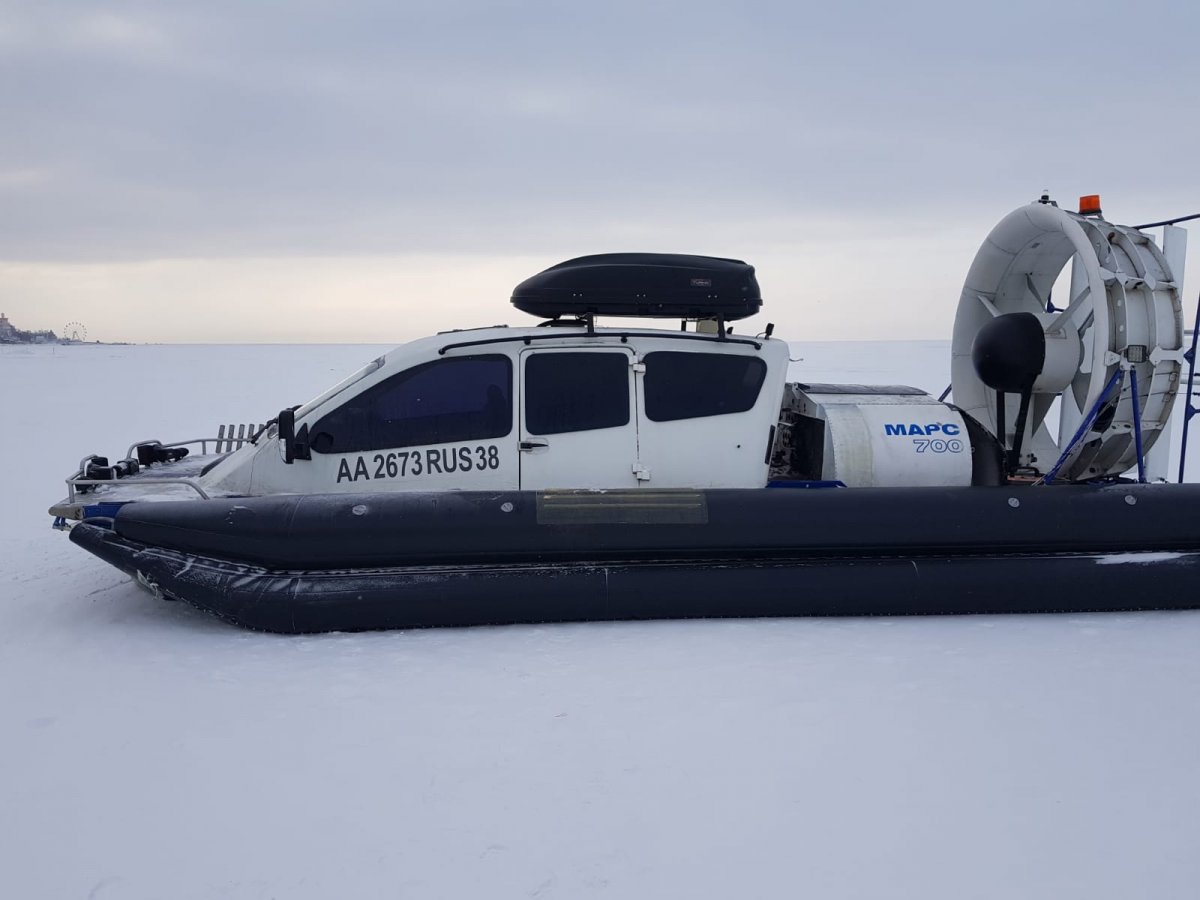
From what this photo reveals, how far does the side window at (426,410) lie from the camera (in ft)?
18.9

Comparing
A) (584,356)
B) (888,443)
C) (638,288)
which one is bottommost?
(888,443)

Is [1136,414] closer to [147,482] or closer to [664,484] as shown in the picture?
[664,484]

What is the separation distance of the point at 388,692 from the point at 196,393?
23110 millimetres

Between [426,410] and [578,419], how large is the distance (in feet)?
3.05

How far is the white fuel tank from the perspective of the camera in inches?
243

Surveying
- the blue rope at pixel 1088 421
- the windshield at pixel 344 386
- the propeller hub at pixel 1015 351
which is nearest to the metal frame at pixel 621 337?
the windshield at pixel 344 386

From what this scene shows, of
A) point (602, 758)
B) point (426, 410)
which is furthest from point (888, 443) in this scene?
point (602, 758)

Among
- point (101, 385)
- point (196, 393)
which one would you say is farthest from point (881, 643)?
point (101, 385)

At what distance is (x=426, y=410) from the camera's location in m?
5.79

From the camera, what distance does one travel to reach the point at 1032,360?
21.2 ft

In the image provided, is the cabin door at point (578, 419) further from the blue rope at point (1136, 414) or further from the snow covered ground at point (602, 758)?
the blue rope at point (1136, 414)

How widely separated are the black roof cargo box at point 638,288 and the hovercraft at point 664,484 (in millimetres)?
17

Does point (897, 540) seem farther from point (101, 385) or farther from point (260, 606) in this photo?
point (101, 385)

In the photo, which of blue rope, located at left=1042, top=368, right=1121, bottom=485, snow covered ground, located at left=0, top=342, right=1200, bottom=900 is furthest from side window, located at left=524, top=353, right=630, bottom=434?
blue rope, located at left=1042, top=368, right=1121, bottom=485
